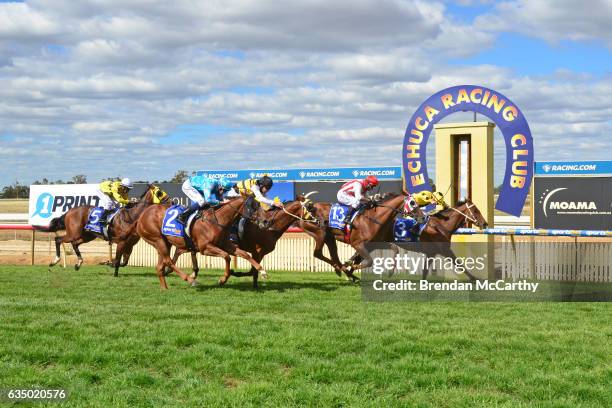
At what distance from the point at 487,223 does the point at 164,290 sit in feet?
22.3

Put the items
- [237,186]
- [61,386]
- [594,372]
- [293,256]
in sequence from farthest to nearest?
[293,256]
[237,186]
[594,372]
[61,386]

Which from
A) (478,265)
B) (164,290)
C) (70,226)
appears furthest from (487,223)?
(70,226)

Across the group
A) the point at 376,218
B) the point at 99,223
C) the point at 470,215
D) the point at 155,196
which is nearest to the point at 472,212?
the point at 470,215

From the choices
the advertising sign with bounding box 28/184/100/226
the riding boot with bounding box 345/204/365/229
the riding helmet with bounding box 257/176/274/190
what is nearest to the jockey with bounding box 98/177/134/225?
the riding helmet with bounding box 257/176/274/190

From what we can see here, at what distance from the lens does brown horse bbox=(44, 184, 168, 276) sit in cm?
1584

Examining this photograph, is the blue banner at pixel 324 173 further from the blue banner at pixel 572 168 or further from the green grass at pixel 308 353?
the green grass at pixel 308 353

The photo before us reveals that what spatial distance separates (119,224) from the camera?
16.1 m

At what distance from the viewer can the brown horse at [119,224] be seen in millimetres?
15844

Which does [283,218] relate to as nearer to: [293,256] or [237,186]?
[237,186]

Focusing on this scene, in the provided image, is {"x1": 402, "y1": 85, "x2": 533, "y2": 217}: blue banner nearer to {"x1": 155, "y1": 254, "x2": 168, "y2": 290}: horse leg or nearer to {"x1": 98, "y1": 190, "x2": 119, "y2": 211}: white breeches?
{"x1": 155, "y1": 254, "x2": 168, "y2": 290}: horse leg

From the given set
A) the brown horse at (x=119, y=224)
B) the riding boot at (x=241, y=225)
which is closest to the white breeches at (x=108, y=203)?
the brown horse at (x=119, y=224)

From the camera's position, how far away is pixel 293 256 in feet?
62.2

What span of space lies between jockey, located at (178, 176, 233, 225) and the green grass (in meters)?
2.40

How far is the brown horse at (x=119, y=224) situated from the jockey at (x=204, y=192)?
2.21 metres
